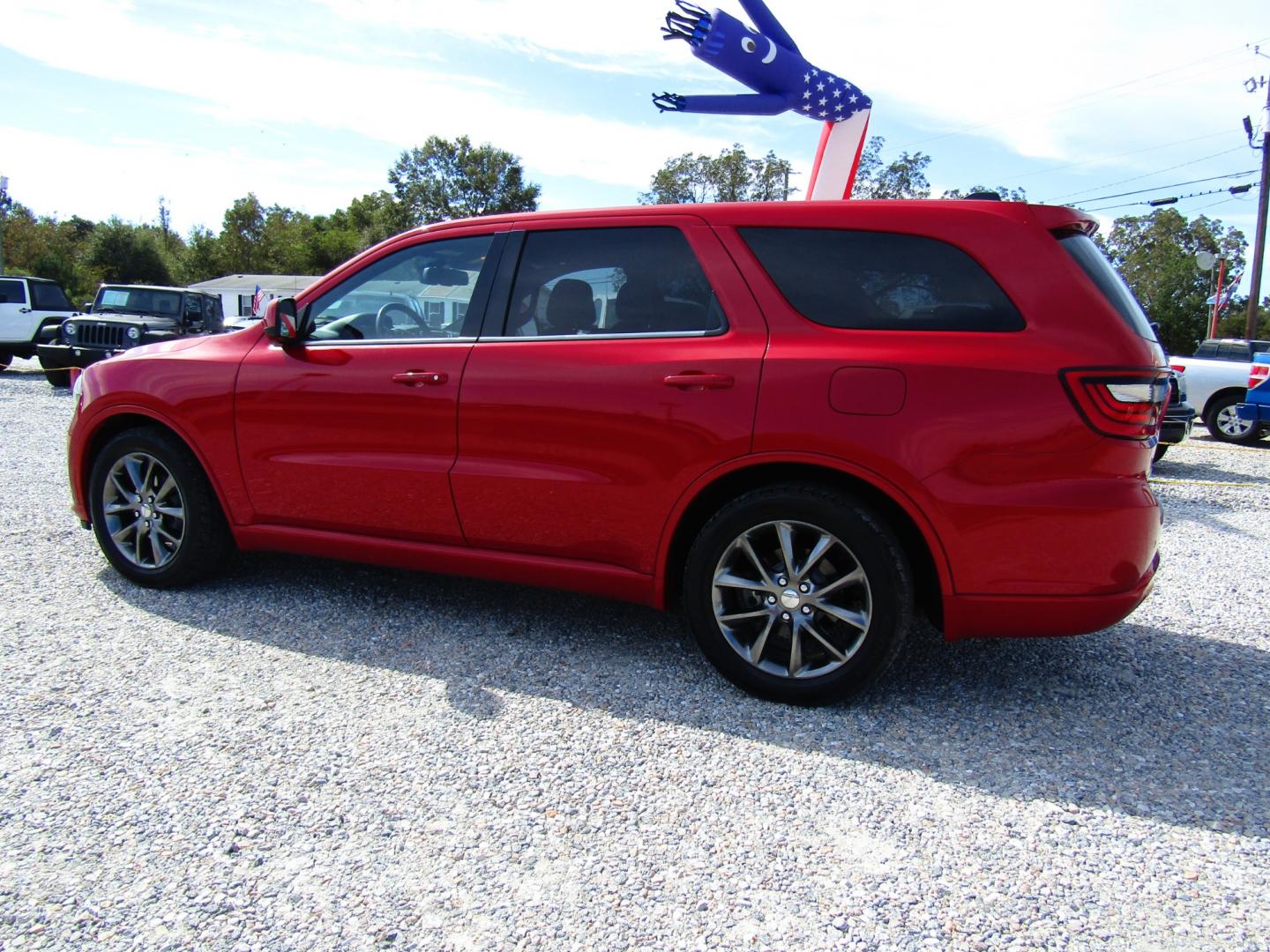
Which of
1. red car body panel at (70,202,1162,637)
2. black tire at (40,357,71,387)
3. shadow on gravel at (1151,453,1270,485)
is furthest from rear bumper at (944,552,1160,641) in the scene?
black tire at (40,357,71,387)

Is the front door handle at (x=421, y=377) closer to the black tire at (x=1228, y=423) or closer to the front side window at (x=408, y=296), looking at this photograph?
the front side window at (x=408, y=296)

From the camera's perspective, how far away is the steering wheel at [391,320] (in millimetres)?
3834

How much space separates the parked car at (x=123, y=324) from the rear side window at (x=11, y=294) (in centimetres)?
241

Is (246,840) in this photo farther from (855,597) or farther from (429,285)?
(429,285)

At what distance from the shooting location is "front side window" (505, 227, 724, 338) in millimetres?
3301

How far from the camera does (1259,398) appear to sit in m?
11.8

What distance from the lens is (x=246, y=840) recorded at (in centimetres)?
233

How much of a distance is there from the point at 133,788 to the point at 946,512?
2602mm

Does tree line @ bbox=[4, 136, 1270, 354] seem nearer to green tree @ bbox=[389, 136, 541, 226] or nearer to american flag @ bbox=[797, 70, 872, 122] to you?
green tree @ bbox=[389, 136, 541, 226]

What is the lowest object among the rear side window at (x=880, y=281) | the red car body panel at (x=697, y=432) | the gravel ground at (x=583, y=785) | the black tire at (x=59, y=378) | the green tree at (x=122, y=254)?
the gravel ground at (x=583, y=785)

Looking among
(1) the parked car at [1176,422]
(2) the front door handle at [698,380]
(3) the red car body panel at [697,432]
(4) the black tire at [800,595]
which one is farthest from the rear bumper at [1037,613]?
(1) the parked car at [1176,422]

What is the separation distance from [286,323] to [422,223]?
33.2 m

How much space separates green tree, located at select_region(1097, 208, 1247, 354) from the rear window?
4308cm

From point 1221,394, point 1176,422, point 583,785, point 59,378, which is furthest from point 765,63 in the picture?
point 59,378
